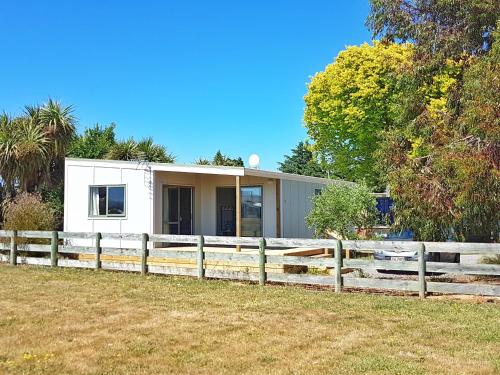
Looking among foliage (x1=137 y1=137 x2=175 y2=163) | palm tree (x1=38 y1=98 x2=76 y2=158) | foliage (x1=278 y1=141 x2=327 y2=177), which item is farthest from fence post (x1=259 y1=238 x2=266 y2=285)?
foliage (x1=278 y1=141 x2=327 y2=177)

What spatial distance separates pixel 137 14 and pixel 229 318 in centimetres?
1424

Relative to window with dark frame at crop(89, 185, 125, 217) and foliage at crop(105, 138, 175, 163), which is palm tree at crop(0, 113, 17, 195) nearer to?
foliage at crop(105, 138, 175, 163)

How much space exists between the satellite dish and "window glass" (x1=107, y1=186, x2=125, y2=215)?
450cm

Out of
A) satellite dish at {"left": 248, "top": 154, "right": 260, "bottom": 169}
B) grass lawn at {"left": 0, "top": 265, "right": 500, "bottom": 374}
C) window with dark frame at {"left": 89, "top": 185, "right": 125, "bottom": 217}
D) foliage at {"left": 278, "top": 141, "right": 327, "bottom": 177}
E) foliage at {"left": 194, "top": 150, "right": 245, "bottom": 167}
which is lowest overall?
grass lawn at {"left": 0, "top": 265, "right": 500, "bottom": 374}

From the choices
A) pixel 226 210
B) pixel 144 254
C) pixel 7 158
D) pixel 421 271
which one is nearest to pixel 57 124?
pixel 7 158

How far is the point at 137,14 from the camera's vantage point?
19.2 meters

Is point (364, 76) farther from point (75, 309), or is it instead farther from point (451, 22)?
point (75, 309)

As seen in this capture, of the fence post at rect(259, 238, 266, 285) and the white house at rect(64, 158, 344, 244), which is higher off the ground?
the white house at rect(64, 158, 344, 244)

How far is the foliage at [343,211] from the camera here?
16.3m

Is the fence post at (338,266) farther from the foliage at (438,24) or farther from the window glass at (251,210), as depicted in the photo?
the window glass at (251,210)

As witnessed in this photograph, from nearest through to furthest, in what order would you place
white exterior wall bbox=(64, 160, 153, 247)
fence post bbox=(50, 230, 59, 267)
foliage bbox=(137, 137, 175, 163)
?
fence post bbox=(50, 230, 59, 267), white exterior wall bbox=(64, 160, 153, 247), foliage bbox=(137, 137, 175, 163)

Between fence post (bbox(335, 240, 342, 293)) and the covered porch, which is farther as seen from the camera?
the covered porch

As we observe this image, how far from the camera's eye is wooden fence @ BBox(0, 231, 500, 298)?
9.77m

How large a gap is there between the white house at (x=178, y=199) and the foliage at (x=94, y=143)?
37.5 feet
